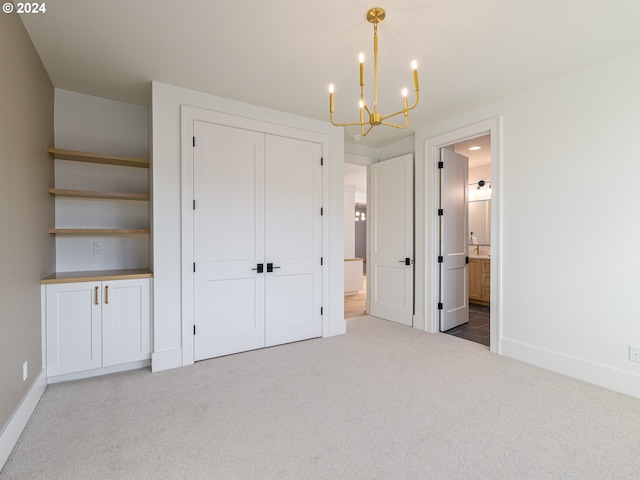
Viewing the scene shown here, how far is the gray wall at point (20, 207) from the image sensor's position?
1814mm

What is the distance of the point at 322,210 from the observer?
3.89 metres

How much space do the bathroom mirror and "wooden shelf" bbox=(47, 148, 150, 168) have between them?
5.74m

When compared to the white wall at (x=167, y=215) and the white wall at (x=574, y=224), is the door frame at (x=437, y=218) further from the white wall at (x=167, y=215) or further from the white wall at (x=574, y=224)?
the white wall at (x=167, y=215)

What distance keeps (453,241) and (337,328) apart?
1.89 meters

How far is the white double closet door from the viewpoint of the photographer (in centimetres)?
317

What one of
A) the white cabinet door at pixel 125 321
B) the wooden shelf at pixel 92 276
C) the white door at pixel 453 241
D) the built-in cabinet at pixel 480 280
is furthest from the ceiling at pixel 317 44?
the built-in cabinet at pixel 480 280

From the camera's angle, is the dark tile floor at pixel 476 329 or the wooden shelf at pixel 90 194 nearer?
the wooden shelf at pixel 90 194

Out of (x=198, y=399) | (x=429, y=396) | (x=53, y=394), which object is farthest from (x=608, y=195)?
(x=53, y=394)

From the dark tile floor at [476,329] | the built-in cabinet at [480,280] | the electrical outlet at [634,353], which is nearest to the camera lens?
the electrical outlet at [634,353]

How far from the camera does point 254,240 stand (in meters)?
3.44

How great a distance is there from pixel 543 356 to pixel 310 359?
7.13 ft

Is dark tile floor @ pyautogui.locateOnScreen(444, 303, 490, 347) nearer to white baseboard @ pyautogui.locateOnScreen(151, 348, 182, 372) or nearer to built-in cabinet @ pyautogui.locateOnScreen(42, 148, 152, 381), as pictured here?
white baseboard @ pyautogui.locateOnScreen(151, 348, 182, 372)

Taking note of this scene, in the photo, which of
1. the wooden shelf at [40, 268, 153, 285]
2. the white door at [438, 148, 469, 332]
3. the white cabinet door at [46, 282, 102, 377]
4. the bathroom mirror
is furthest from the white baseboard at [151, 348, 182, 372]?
the bathroom mirror

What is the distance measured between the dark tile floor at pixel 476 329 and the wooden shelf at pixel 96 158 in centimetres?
406
